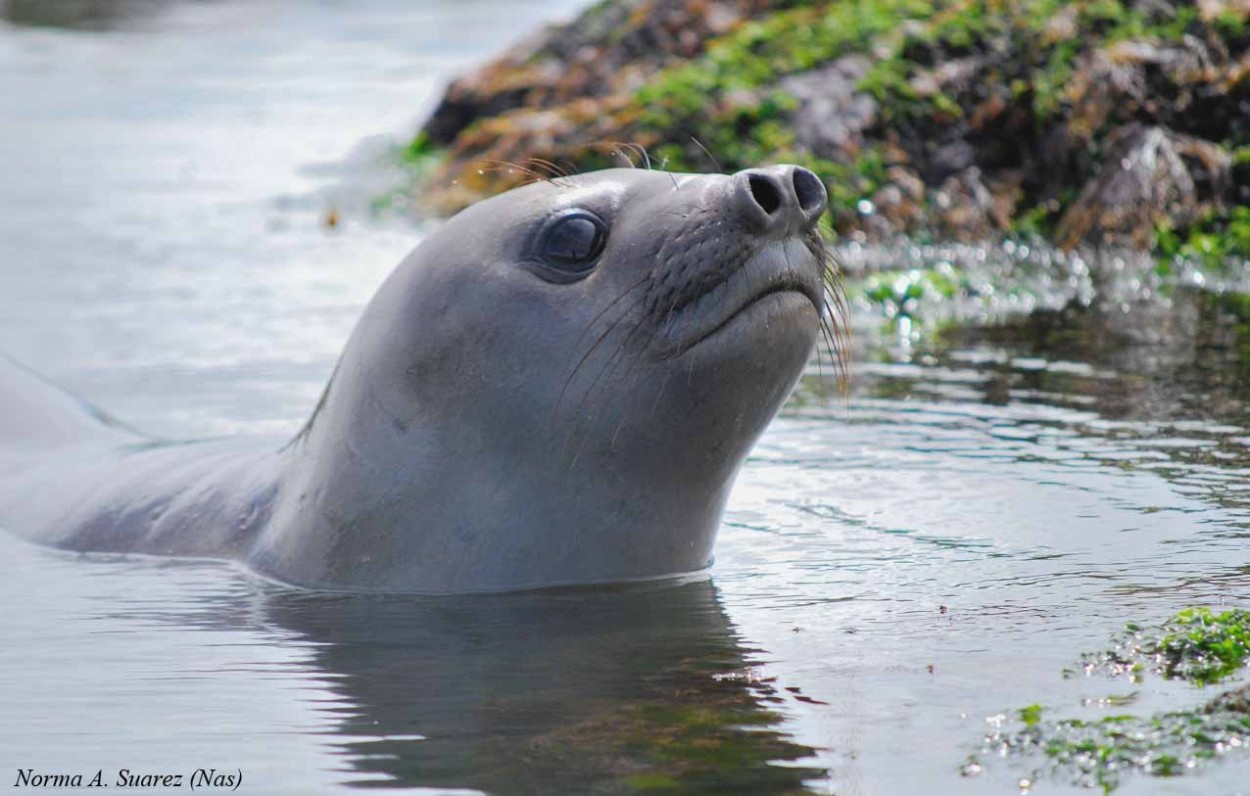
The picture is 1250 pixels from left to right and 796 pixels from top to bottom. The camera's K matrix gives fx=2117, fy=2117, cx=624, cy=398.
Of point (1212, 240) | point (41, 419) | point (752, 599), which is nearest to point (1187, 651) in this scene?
point (752, 599)

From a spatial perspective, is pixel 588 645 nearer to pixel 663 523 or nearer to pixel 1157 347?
pixel 663 523

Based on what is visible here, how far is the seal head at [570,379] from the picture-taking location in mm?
5230

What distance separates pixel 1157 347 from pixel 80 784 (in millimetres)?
6258

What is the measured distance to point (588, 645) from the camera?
5.06m

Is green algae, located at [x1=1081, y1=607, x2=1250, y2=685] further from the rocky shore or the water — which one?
the rocky shore

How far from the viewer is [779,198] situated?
5207 mm

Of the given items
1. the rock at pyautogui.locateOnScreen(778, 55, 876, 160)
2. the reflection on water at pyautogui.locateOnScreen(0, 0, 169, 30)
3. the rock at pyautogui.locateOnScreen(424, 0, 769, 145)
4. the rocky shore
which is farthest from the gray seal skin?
the reflection on water at pyautogui.locateOnScreen(0, 0, 169, 30)

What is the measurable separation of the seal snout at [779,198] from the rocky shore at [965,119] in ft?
20.7

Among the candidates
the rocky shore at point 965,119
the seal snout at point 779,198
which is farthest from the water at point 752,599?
the seal snout at point 779,198

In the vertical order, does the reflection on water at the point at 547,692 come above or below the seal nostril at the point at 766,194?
below

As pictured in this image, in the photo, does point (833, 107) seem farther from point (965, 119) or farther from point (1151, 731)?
point (1151, 731)

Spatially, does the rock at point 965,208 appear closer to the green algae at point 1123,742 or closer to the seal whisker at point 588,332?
the seal whisker at point 588,332

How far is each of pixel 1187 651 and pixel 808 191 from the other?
149cm

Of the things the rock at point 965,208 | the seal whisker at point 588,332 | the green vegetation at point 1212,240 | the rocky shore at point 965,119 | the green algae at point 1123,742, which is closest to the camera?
the green algae at point 1123,742
